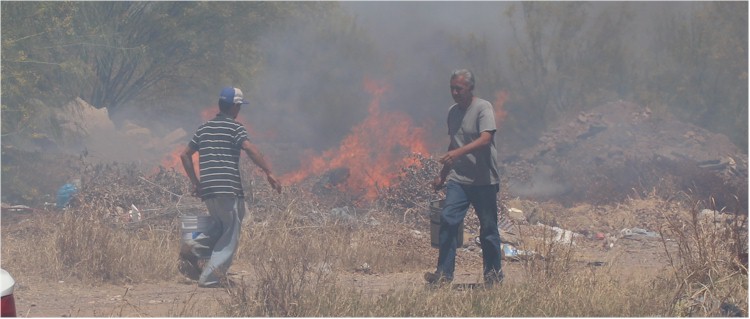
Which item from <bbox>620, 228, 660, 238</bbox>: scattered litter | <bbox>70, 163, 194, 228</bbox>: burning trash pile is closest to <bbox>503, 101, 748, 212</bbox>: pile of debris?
<bbox>620, 228, 660, 238</bbox>: scattered litter

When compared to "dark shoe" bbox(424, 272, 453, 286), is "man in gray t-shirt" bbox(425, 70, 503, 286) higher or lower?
higher

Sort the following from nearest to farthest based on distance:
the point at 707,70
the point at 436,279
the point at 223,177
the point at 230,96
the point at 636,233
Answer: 1. the point at 436,279
2. the point at 223,177
3. the point at 230,96
4. the point at 636,233
5. the point at 707,70

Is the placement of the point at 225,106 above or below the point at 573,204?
above

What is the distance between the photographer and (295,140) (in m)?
28.4

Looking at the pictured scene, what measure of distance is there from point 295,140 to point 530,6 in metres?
8.46

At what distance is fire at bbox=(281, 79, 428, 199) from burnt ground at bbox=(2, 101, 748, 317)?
2.84 feet

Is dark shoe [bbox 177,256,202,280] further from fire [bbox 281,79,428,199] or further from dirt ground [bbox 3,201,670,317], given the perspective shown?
fire [bbox 281,79,428,199]

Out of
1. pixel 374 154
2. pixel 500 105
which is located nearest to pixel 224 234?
pixel 374 154

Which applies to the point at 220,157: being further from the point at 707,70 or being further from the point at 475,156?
the point at 707,70

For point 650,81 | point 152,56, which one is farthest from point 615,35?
point 152,56

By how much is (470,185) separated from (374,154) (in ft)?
42.7

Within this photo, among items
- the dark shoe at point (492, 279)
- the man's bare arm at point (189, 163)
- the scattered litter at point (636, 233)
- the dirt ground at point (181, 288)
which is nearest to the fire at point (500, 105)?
the scattered litter at point (636, 233)

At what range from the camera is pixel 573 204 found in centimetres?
1656

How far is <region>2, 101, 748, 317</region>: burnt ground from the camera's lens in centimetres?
663
